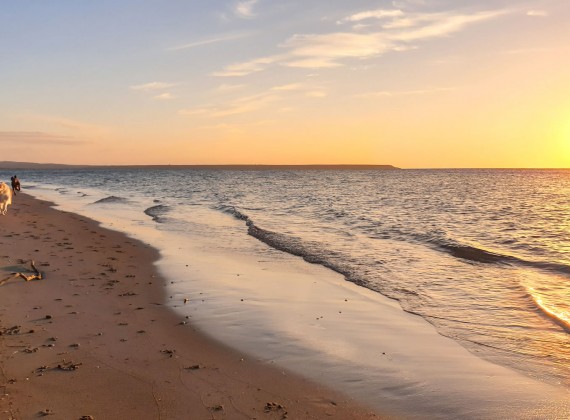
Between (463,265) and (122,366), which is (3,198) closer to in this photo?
(122,366)

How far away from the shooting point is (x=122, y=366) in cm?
653

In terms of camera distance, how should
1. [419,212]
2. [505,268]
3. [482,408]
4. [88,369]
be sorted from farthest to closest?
[419,212], [505,268], [88,369], [482,408]

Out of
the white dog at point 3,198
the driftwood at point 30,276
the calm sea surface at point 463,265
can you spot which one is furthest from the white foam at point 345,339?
the white dog at point 3,198

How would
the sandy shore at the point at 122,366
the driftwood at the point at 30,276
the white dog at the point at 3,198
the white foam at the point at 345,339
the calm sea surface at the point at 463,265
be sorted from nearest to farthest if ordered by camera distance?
the sandy shore at the point at 122,366 < the white foam at the point at 345,339 < the calm sea surface at the point at 463,265 < the driftwood at the point at 30,276 < the white dog at the point at 3,198

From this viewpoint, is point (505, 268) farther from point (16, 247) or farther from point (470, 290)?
Answer: point (16, 247)

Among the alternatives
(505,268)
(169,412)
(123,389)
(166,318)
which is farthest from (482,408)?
(505,268)

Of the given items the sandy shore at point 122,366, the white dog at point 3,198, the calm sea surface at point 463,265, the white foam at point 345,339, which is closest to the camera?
Result: the sandy shore at point 122,366

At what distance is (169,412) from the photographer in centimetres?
535

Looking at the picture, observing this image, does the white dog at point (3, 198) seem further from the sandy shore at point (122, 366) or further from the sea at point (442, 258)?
the sandy shore at point (122, 366)

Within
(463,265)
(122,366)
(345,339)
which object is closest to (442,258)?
(463,265)

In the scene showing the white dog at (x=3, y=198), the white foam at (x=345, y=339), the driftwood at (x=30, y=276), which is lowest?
the white foam at (x=345, y=339)

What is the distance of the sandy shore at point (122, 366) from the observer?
17.9 ft

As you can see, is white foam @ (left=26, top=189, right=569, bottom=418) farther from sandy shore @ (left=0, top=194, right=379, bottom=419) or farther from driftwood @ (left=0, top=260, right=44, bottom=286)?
driftwood @ (left=0, top=260, right=44, bottom=286)

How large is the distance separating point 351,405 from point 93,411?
Result: 2939 mm
